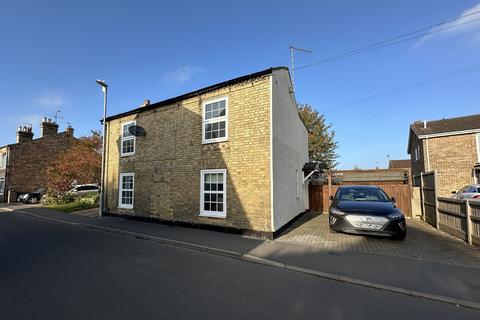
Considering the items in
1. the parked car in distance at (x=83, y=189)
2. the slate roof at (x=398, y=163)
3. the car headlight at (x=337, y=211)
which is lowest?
the car headlight at (x=337, y=211)

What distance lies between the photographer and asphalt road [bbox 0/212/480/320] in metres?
3.75

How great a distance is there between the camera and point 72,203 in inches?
802

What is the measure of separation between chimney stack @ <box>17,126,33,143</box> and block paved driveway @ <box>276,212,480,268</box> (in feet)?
108

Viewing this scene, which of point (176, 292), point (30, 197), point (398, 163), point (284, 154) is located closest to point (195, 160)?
point (284, 154)

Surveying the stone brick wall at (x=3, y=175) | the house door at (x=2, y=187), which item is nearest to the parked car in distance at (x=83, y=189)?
the stone brick wall at (x=3, y=175)

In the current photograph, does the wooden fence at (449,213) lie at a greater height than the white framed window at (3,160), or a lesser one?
lesser

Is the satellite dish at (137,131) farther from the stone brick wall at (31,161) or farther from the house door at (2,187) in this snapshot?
the house door at (2,187)

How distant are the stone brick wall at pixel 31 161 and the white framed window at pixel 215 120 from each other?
92.1 ft

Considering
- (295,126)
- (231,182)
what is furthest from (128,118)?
(295,126)

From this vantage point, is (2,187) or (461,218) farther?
(2,187)

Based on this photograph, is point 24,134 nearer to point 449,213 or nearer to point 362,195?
point 362,195

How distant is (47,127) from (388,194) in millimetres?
36434

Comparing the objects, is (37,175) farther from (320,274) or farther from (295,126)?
(320,274)

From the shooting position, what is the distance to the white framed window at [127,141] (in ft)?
45.6
